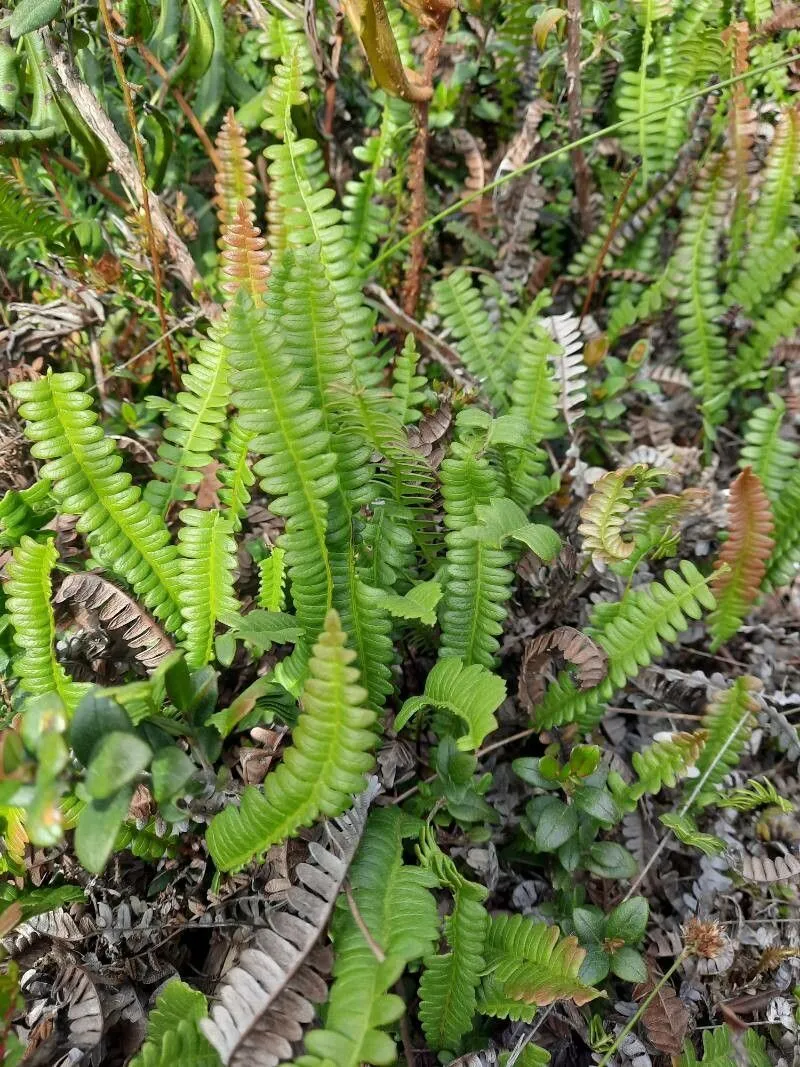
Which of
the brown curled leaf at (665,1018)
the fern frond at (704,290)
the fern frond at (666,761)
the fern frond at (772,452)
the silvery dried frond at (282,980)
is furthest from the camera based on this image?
the fern frond at (704,290)

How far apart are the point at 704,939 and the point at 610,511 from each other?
2.45ft

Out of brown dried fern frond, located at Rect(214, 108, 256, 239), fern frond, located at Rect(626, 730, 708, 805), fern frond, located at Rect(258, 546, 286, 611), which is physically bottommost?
fern frond, located at Rect(626, 730, 708, 805)

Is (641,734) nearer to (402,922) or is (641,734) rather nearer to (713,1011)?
(713,1011)

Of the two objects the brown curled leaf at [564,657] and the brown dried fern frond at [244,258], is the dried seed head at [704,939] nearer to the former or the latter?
the brown curled leaf at [564,657]

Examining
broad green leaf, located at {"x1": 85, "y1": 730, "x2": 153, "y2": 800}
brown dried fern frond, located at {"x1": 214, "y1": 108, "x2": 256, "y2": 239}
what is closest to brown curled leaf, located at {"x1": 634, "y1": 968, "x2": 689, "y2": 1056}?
broad green leaf, located at {"x1": 85, "y1": 730, "x2": 153, "y2": 800}

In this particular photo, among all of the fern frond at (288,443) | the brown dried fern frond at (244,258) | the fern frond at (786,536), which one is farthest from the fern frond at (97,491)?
the fern frond at (786,536)

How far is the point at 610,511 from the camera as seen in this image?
146 centimetres

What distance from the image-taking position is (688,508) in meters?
1.57

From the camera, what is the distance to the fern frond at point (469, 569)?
136 cm

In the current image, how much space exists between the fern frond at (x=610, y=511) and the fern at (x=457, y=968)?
62 centimetres

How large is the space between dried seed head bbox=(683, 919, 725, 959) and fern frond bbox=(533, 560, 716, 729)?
1.30ft

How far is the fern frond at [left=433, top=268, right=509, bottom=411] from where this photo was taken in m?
1.87

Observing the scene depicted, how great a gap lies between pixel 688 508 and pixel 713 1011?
903 millimetres

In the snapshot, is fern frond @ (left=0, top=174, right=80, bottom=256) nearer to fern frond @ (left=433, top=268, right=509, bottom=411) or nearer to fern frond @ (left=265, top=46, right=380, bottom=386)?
fern frond @ (left=265, top=46, right=380, bottom=386)
